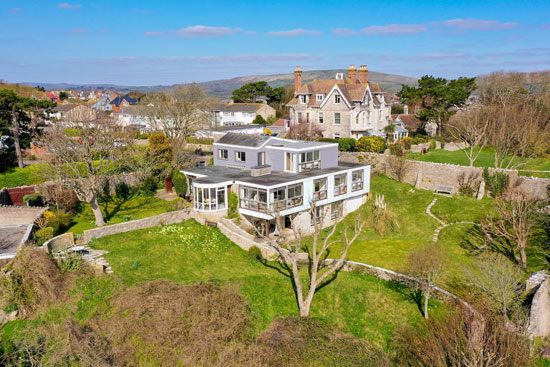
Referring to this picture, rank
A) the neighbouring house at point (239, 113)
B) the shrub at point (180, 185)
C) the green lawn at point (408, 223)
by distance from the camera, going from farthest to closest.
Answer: the neighbouring house at point (239, 113) → the shrub at point (180, 185) → the green lawn at point (408, 223)

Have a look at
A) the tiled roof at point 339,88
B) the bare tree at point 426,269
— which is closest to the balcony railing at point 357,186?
the bare tree at point 426,269

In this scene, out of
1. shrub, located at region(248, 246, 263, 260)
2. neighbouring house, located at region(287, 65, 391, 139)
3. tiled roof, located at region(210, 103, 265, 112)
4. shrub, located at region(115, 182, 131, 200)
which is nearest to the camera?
shrub, located at region(248, 246, 263, 260)

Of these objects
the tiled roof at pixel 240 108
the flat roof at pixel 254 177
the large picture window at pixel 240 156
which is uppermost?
the tiled roof at pixel 240 108

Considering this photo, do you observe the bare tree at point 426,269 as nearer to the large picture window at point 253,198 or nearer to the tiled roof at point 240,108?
the large picture window at point 253,198

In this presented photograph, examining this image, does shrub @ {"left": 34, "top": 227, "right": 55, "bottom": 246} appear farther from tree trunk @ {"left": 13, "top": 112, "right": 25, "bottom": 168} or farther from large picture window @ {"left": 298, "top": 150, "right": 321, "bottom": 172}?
tree trunk @ {"left": 13, "top": 112, "right": 25, "bottom": 168}

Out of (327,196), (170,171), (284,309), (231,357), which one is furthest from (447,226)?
(170,171)

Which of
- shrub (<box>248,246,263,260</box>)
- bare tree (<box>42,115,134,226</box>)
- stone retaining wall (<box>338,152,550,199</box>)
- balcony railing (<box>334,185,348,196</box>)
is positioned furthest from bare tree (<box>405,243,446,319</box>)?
bare tree (<box>42,115,134,226</box>)
